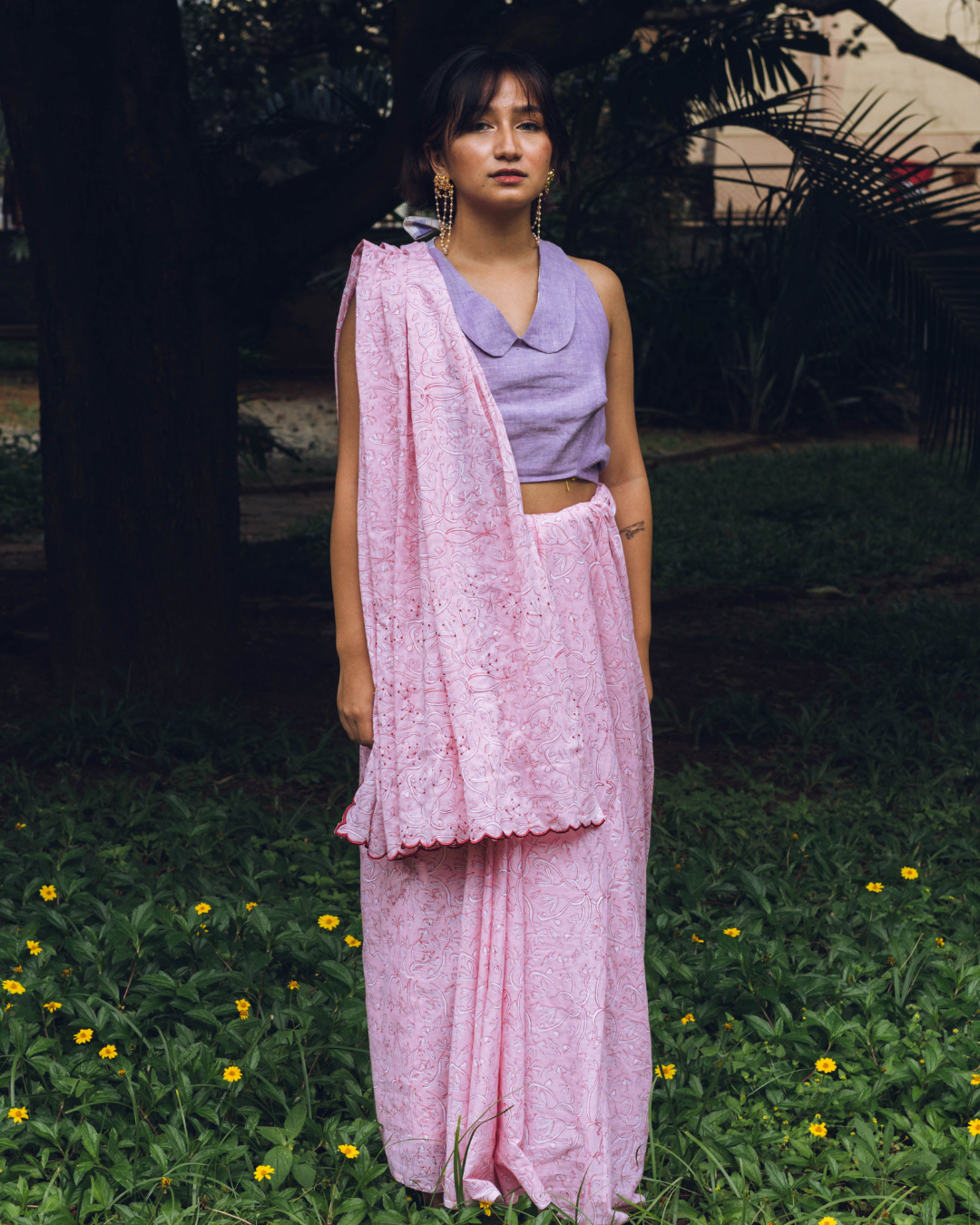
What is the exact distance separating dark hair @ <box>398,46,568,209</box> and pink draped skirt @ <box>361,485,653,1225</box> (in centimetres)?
55

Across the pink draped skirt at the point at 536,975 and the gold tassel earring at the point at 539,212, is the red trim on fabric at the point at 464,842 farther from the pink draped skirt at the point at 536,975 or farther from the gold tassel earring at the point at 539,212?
the gold tassel earring at the point at 539,212

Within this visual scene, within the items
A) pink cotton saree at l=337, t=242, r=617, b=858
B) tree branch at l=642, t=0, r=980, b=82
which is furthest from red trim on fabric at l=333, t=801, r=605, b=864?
tree branch at l=642, t=0, r=980, b=82

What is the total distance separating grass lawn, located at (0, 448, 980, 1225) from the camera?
2195 mm

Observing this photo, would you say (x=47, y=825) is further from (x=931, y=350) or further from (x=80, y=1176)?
(x=931, y=350)

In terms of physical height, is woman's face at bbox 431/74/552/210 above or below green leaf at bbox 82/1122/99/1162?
above

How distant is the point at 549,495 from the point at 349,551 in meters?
0.31

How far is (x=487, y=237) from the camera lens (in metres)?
1.94

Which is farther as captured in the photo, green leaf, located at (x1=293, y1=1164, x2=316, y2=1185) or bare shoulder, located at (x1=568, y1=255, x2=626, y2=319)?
green leaf, located at (x1=293, y1=1164, x2=316, y2=1185)

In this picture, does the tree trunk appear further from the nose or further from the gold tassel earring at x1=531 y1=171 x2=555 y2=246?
the nose

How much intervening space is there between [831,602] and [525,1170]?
15.6ft

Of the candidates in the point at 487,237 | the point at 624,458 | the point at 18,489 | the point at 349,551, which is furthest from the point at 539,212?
the point at 18,489

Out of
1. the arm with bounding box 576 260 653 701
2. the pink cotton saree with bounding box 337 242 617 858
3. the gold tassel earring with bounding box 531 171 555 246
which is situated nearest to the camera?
the pink cotton saree with bounding box 337 242 617 858

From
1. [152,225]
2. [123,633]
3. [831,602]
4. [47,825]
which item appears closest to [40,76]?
[152,225]

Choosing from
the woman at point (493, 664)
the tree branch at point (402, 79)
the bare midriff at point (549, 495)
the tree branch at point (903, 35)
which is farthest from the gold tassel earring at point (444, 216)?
the tree branch at point (903, 35)
